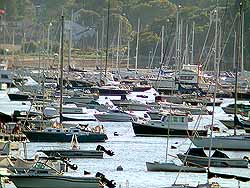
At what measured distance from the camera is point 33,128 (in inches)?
3130

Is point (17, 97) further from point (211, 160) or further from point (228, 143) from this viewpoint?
point (211, 160)

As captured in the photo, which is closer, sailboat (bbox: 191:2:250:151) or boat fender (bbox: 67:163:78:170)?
boat fender (bbox: 67:163:78:170)

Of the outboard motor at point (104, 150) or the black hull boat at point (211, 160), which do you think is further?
the outboard motor at point (104, 150)

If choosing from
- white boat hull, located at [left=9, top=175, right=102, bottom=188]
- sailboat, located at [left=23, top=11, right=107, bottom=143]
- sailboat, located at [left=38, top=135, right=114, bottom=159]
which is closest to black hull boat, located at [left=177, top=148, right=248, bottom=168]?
sailboat, located at [left=38, top=135, right=114, bottom=159]

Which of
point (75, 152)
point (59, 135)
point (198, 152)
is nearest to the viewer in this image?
point (198, 152)

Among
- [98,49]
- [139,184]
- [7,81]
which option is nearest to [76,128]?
[139,184]

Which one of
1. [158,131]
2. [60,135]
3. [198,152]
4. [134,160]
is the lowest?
[134,160]

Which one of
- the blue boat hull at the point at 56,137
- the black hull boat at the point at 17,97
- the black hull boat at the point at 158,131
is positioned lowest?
the black hull boat at the point at 17,97

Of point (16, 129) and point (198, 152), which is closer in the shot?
point (198, 152)

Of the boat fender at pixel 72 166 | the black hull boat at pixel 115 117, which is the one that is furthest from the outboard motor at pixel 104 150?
the black hull boat at pixel 115 117

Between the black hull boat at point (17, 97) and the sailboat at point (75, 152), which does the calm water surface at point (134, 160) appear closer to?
the sailboat at point (75, 152)

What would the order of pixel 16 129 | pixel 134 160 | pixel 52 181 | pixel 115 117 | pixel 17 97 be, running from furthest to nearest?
pixel 17 97 → pixel 115 117 → pixel 16 129 → pixel 134 160 → pixel 52 181

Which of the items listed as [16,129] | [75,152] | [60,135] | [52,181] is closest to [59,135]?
[60,135]

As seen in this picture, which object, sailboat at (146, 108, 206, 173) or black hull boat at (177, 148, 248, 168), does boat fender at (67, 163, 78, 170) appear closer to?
sailboat at (146, 108, 206, 173)
